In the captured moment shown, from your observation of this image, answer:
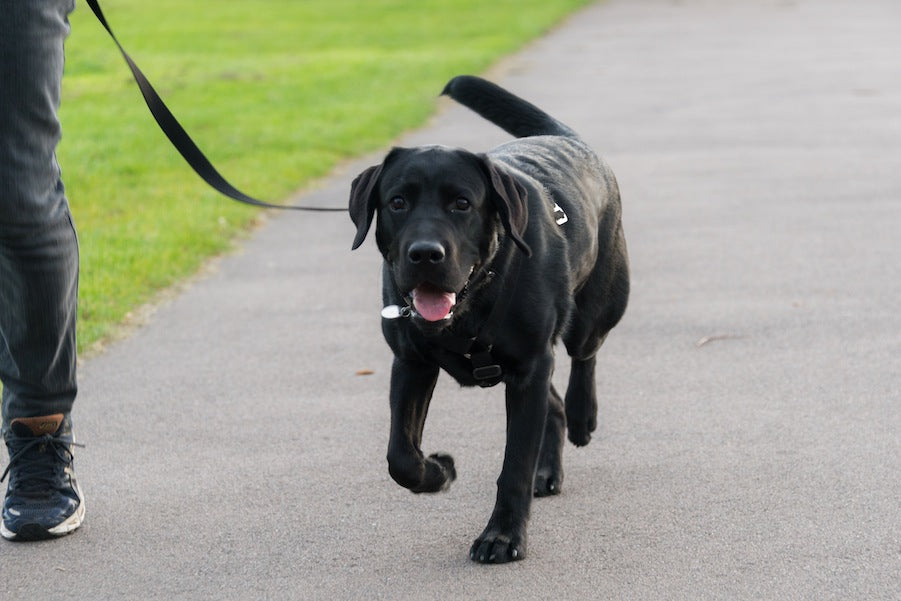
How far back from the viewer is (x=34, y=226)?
14.9 feet

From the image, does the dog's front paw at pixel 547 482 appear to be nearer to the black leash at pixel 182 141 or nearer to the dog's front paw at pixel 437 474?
the dog's front paw at pixel 437 474

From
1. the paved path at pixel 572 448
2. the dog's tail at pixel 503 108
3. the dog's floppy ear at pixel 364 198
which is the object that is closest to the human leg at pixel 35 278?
the paved path at pixel 572 448

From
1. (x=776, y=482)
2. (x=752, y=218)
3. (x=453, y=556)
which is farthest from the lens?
(x=752, y=218)

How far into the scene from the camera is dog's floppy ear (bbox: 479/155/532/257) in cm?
425

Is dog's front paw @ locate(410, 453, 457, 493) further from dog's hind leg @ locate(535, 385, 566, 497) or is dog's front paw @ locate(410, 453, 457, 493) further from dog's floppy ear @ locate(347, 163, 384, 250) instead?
dog's floppy ear @ locate(347, 163, 384, 250)

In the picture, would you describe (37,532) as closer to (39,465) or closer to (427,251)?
(39,465)

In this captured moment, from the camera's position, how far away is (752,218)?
404 inches

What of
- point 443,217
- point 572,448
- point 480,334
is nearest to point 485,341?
point 480,334

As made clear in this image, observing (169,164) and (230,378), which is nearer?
(230,378)

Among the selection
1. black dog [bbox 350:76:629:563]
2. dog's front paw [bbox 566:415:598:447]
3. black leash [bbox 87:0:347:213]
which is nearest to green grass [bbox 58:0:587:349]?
black leash [bbox 87:0:347:213]

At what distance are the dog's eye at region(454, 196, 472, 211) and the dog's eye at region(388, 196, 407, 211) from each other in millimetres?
146

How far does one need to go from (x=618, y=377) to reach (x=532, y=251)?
2155mm

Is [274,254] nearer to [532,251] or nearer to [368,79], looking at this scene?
[532,251]

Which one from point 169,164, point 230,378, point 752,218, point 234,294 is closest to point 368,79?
point 169,164
